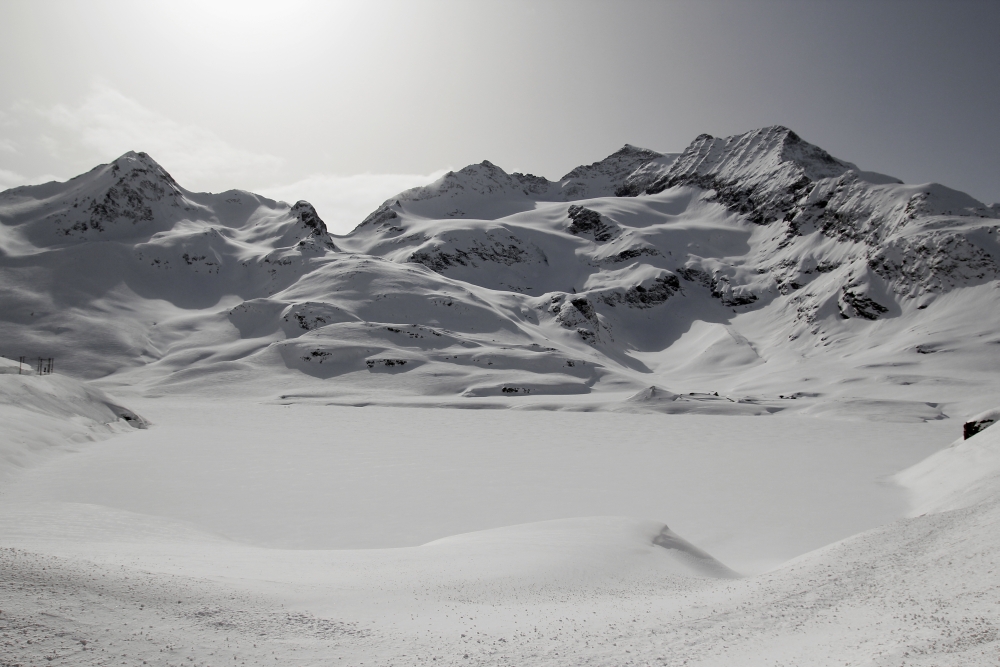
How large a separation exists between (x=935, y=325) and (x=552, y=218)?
11439cm

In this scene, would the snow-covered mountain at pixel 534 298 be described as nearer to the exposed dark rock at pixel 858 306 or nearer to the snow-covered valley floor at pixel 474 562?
the exposed dark rock at pixel 858 306

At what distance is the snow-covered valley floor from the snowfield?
0.05 meters

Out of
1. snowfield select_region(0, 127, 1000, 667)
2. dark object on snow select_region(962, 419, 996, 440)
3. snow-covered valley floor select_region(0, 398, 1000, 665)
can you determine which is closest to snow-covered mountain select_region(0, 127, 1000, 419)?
snowfield select_region(0, 127, 1000, 667)

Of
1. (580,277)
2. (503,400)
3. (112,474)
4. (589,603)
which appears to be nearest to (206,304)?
(503,400)

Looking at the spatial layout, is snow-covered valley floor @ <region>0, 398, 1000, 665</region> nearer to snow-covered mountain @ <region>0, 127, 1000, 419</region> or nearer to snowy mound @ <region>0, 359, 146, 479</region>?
snowy mound @ <region>0, 359, 146, 479</region>

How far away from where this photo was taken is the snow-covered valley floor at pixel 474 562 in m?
4.30

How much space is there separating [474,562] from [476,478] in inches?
415

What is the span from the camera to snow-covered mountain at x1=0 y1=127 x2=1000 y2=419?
7050cm

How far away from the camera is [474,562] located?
26.7 ft

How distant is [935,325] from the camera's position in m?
89.3

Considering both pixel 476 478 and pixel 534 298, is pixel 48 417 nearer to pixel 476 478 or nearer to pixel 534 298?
pixel 476 478

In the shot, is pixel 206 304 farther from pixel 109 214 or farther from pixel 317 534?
pixel 317 534

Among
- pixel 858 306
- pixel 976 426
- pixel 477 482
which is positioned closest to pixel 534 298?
pixel 858 306

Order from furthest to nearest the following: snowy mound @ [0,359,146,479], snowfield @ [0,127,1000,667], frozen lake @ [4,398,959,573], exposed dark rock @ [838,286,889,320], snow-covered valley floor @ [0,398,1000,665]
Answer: exposed dark rock @ [838,286,889,320], snowy mound @ [0,359,146,479], frozen lake @ [4,398,959,573], snowfield @ [0,127,1000,667], snow-covered valley floor @ [0,398,1000,665]
